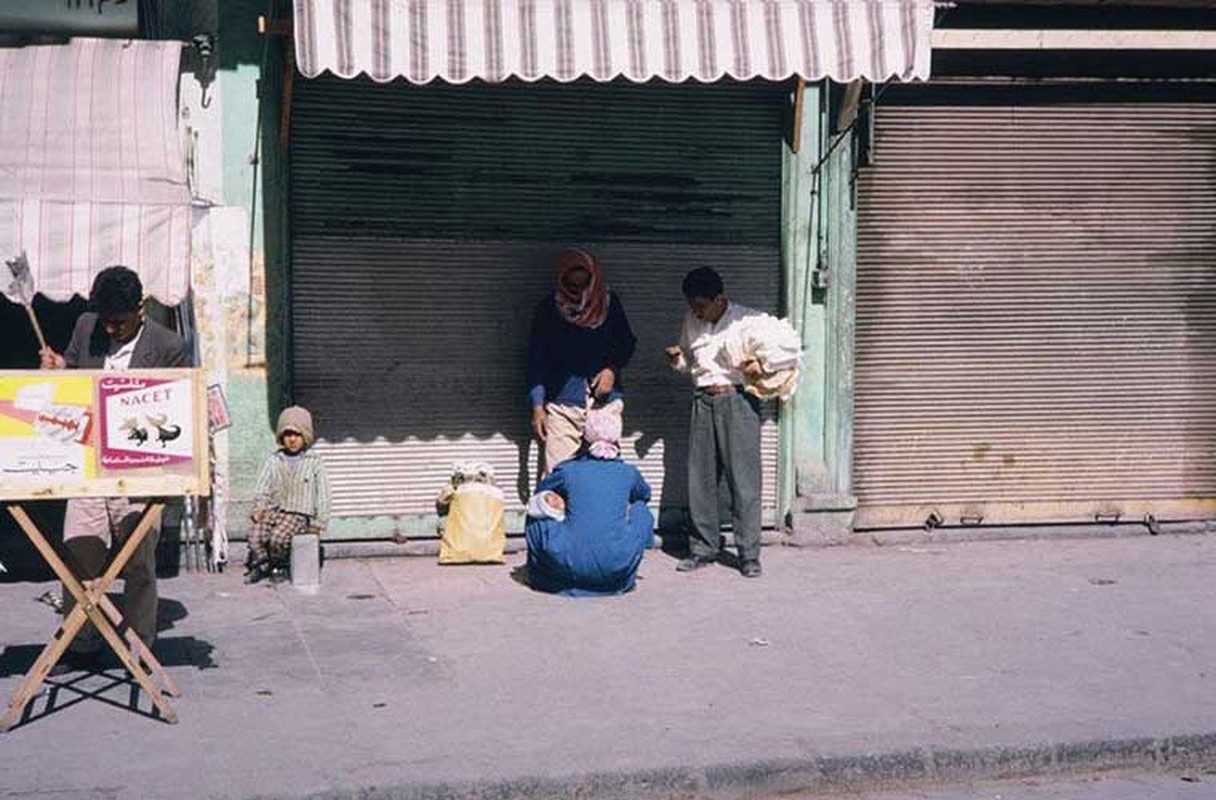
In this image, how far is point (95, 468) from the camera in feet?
21.1

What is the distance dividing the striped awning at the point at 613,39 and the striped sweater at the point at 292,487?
2.16 meters

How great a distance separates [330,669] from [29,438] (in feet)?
5.83

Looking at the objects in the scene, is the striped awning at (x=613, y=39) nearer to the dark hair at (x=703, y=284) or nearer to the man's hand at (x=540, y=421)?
the dark hair at (x=703, y=284)

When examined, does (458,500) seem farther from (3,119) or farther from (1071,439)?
(1071,439)

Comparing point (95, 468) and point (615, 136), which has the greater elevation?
point (615, 136)

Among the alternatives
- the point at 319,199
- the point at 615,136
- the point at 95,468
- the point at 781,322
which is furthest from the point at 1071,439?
the point at 95,468

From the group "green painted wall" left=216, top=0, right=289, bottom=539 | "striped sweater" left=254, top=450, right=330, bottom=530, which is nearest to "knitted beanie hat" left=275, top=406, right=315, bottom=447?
"striped sweater" left=254, top=450, right=330, bottom=530

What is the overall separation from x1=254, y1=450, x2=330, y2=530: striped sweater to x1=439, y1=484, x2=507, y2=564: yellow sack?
842 millimetres

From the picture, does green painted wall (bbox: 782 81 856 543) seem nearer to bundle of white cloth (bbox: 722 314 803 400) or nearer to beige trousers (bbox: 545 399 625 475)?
bundle of white cloth (bbox: 722 314 803 400)

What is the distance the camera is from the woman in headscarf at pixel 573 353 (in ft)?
31.8

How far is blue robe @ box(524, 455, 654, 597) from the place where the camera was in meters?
8.80

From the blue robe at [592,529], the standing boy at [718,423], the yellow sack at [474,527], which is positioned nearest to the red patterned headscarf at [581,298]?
the standing boy at [718,423]

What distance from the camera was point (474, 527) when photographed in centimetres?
973

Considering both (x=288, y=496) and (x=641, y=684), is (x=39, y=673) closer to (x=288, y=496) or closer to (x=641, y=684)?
(x=641, y=684)
